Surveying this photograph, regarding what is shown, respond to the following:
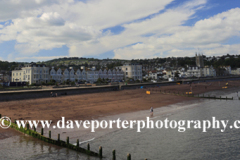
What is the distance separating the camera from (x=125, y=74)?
125m

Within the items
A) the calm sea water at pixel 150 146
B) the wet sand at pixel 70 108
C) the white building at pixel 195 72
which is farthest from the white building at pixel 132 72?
the calm sea water at pixel 150 146

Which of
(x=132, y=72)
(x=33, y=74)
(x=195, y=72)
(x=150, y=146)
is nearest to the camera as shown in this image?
(x=150, y=146)

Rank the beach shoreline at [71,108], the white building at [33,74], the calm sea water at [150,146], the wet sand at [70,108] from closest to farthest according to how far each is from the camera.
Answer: the calm sea water at [150,146]
the beach shoreline at [71,108]
the wet sand at [70,108]
the white building at [33,74]

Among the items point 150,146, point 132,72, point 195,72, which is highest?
point 195,72

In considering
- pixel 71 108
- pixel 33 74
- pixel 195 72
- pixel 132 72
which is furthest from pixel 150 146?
pixel 195 72

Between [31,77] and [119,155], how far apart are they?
80242mm

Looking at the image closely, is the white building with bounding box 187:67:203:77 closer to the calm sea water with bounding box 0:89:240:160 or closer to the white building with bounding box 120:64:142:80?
the white building with bounding box 120:64:142:80

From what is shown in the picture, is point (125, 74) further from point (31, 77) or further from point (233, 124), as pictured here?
point (233, 124)

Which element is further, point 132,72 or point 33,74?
point 132,72

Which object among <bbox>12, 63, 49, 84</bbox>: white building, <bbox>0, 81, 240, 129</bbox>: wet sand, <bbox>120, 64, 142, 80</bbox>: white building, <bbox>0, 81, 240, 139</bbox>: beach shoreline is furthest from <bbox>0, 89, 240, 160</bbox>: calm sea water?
<bbox>120, 64, 142, 80</bbox>: white building

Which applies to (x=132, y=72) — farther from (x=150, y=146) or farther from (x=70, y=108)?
(x=150, y=146)

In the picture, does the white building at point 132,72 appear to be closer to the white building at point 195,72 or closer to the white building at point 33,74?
the white building at point 33,74

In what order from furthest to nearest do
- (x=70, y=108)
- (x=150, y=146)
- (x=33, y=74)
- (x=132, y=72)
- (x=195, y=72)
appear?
1. (x=195, y=72)
2. (x=132, y=72)
3. (x=33, y=74)
4. (x=70, y=108)
5. (x=150, y=146)

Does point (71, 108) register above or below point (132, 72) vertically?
below
